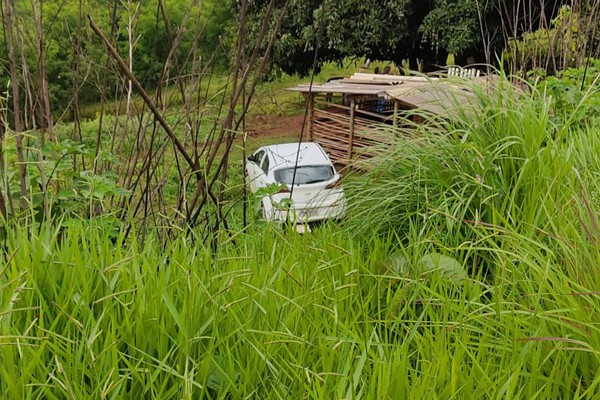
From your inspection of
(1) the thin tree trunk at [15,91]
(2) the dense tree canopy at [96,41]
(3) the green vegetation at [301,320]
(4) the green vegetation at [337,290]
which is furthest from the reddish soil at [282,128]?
(3) the green vegetation at [301,320]

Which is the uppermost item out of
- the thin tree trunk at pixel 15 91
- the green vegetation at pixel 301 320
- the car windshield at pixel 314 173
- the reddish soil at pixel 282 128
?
the thin tree trunk at pixel 15 91

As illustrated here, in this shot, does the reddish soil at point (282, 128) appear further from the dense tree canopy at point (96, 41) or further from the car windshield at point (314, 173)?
the dense tree canopy at point (96, 41)

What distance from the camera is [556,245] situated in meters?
1.84

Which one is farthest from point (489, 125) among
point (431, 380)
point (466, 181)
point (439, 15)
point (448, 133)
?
point (439, 15)

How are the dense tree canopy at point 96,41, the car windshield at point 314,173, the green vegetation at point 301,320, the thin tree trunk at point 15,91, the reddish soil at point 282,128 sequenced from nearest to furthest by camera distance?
the green vegetation at point 301,320 → the thin tree trunk at point 15,91 → the dense tree canopy at point 96,41 → the car windshield at point 314,173 → the reddish soil at point 282,128

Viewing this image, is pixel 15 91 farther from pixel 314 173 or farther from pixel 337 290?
pixel 314 173

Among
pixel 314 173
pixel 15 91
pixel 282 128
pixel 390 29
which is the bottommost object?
pixel 282 128

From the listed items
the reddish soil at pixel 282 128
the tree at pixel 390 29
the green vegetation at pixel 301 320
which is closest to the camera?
the green vegetation at pixel 301 320

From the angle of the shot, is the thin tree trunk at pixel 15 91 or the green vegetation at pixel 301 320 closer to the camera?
the green vegetation at pixel 301 320

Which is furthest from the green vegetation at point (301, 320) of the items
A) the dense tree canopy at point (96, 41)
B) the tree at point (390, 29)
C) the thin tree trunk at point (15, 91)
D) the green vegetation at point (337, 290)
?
the tree at point (390, 29)

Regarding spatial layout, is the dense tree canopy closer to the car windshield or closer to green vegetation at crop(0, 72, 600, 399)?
green vegetation at crop(0, 72, 600, 399)

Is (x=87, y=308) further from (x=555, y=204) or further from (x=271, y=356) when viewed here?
(x=555, y=204)

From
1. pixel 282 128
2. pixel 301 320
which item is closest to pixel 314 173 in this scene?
pixel 301 320

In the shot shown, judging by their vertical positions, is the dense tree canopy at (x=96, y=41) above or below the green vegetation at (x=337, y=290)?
above
